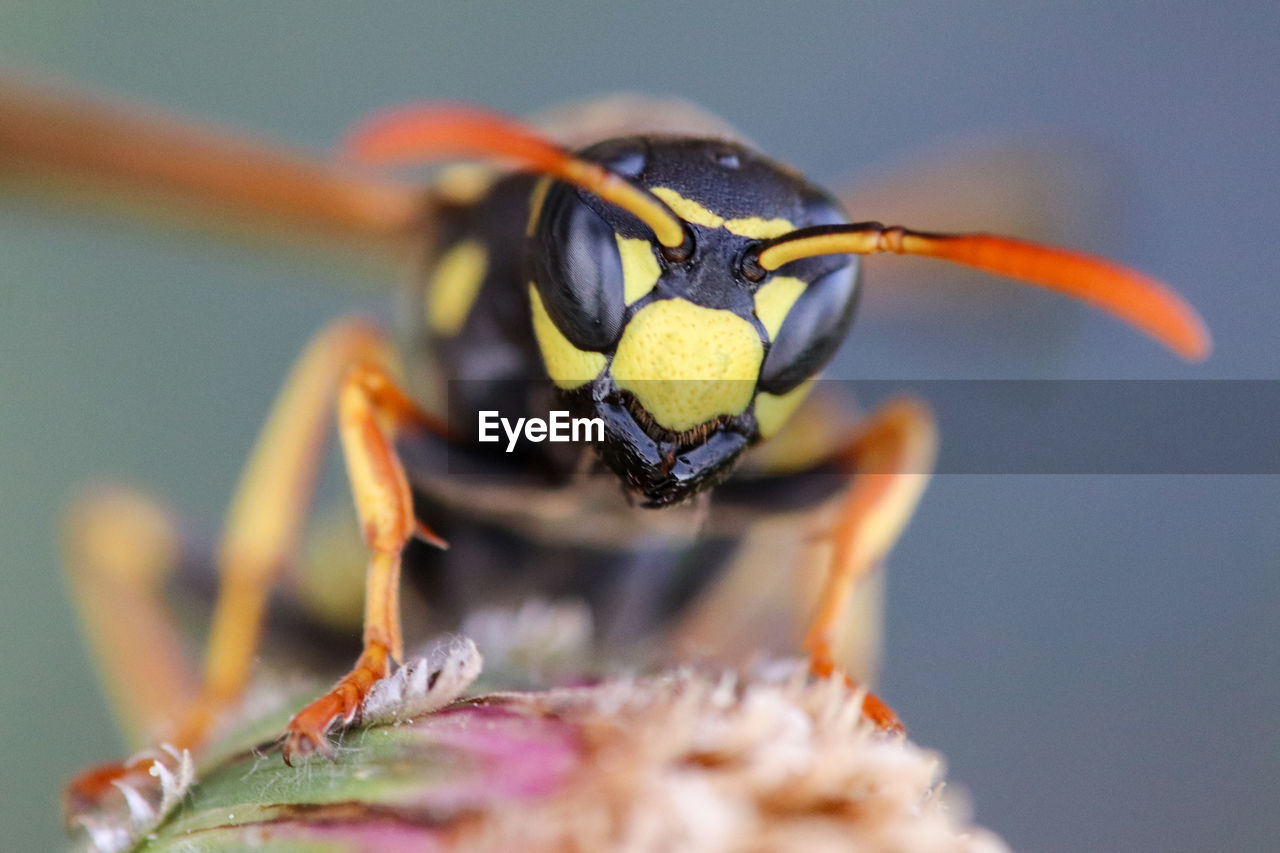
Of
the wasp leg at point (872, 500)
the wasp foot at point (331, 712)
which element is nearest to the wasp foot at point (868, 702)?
the wasp leg at point (872, 500)

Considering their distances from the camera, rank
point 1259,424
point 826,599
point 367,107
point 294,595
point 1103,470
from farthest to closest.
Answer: point 367,107 < point 1103,470 < point 1259,424 < point 294,595 < point 826,599

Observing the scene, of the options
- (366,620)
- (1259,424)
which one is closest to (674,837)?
(366,620)

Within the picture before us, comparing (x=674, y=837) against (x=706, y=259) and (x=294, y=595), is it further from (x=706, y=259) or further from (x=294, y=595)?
(x=294, y=595)

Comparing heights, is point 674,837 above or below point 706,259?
below

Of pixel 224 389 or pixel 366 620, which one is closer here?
pixel 366 620

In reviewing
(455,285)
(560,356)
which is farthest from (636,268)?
(455,285)

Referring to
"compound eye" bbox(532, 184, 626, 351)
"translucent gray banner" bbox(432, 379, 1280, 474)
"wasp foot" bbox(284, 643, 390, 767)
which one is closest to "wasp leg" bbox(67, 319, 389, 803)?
"compound eye" bbox(532, 184, 626, 351)

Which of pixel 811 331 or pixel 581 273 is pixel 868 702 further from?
pixel 581 273
